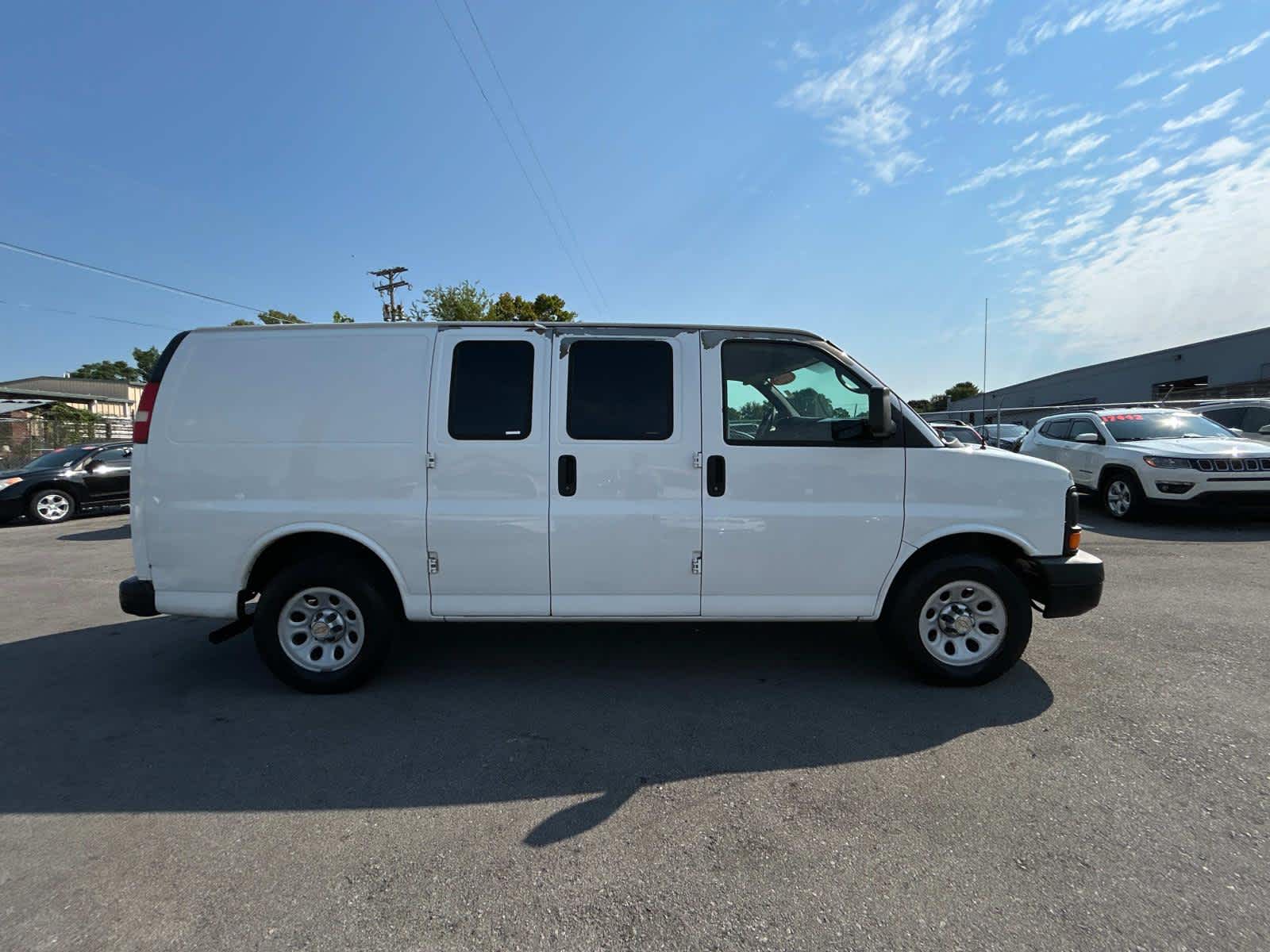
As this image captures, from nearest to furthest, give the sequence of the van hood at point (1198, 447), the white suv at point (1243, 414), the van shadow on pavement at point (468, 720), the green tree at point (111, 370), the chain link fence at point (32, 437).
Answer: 1. the van shadow on pavement at point (468, 720)
2. the van hood at point (1198, 447)
3. the white suv at point (1243, 414)
4. the chain link fence at point (32, 437)
5. the green tree at point (111, 370)

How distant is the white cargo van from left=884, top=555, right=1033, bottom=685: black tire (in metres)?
0.01

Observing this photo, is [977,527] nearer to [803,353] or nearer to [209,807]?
[803,353]

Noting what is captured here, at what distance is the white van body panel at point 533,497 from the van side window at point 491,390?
0.05m

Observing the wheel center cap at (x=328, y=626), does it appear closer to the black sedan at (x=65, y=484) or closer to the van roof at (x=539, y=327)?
the van roof at (x=539, y=327)

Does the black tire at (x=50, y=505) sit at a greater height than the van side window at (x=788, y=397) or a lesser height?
lesser

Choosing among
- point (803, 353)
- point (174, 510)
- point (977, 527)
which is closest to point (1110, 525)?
point (977, 527)

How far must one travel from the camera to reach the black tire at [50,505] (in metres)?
11.4

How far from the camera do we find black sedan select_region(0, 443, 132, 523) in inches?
445

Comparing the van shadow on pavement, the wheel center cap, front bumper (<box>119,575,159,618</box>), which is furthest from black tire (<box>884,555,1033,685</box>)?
front bumper (<box>119,575,159,618</box>)

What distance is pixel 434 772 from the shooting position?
9.12 ft

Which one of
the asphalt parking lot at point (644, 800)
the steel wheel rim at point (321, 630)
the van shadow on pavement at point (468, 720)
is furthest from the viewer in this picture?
the steel wheel rim at point (321, 630)

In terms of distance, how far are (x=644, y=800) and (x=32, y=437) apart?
27104 millimetres

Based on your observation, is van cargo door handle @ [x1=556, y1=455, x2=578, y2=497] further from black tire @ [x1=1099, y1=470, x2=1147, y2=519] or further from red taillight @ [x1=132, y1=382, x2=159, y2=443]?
black tire @ [x1=1099, y1=470, x2=1147, y2=519]

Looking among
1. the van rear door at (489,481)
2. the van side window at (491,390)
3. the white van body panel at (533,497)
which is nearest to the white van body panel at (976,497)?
the white van body panel at (533,497)
